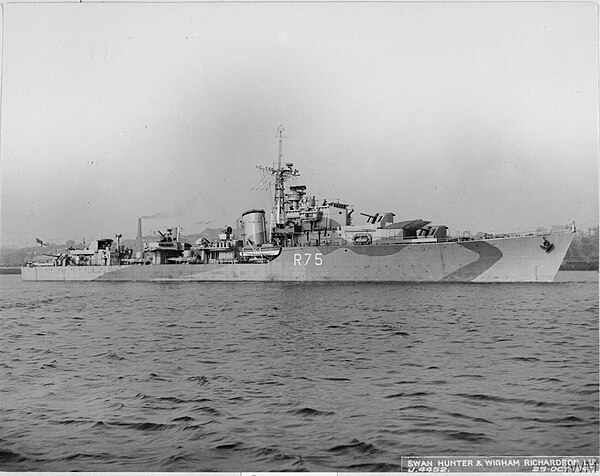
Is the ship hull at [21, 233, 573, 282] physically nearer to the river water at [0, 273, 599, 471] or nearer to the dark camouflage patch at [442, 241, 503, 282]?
the dark camouflage patch at [442, 241, 503, 282]

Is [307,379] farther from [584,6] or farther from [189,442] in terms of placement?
[584,6]

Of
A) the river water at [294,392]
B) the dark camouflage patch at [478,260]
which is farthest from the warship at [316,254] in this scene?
the river water at [294,392]

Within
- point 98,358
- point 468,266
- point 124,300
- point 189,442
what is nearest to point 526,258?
point 468,266

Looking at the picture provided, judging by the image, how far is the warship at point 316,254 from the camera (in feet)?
68.6

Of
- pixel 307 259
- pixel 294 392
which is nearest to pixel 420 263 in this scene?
pixel 307 259

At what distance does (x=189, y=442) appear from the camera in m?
4.84

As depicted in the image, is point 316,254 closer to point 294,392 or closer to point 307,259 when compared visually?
point 307,259

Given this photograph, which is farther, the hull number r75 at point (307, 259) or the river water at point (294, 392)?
the hull number r75 at point (307, 259)

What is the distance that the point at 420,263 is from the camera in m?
21.9

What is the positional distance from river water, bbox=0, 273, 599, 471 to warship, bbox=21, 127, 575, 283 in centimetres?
863

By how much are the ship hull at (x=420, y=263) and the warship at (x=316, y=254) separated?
0.13 feet

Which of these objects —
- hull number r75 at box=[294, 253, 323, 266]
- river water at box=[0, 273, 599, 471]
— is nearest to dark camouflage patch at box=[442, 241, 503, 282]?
hull number r75 at box=[294, 253, 323, 266]

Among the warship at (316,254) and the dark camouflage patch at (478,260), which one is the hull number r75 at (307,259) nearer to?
the warship at (316,254)

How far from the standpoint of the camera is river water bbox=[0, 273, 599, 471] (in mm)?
4723
